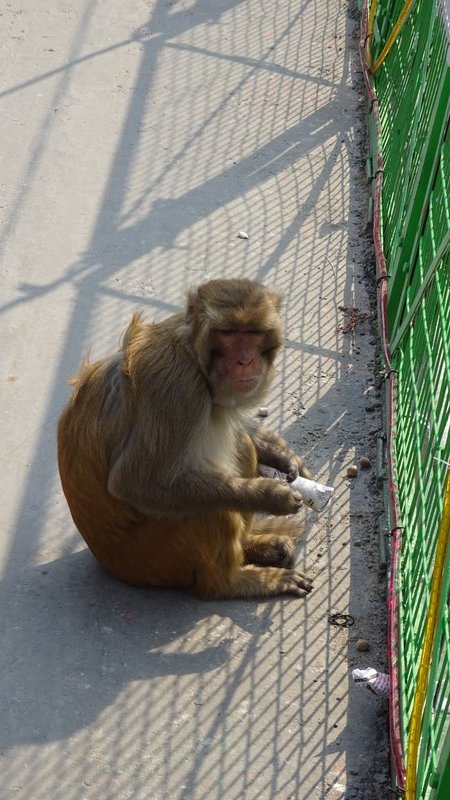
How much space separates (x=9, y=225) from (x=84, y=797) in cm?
363

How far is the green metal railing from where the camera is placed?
381 cm

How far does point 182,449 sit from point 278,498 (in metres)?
0.44

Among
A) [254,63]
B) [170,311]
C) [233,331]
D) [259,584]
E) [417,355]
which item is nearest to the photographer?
[233,331]

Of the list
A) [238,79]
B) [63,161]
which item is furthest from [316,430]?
[238,79]

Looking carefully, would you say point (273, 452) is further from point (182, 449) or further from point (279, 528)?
point (182, 449)

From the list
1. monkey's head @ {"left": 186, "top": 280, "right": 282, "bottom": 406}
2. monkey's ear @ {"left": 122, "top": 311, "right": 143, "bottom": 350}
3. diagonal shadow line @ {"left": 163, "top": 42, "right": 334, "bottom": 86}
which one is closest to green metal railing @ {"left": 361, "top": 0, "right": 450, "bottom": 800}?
monkey's head @ {"left": 186, "top": 280, "right": 282, "bottom": 406}

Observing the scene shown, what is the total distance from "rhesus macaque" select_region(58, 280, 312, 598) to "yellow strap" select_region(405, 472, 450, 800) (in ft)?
3.42

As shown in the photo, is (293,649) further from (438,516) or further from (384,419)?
(384,419)

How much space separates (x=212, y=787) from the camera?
4.21 metres

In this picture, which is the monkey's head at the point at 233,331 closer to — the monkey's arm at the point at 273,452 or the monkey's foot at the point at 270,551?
the monkey's arm at the point at 273,452

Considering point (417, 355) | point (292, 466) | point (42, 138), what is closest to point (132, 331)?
point (292, 466)

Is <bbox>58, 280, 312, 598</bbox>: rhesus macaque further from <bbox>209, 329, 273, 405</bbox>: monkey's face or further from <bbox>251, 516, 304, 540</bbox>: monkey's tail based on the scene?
<bbox>251, 516, 304, 540</bbox>: monkey's tail

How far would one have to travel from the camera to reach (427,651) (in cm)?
372

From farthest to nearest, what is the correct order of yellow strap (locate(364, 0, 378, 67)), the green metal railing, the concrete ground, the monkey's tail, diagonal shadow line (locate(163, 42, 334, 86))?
diagonal shadow line (locate(163, 42, 334, 86)), yellow strap (locate(364, 0, 378, 67)), the monkey's tail, the concrete ground, the green metal railing
